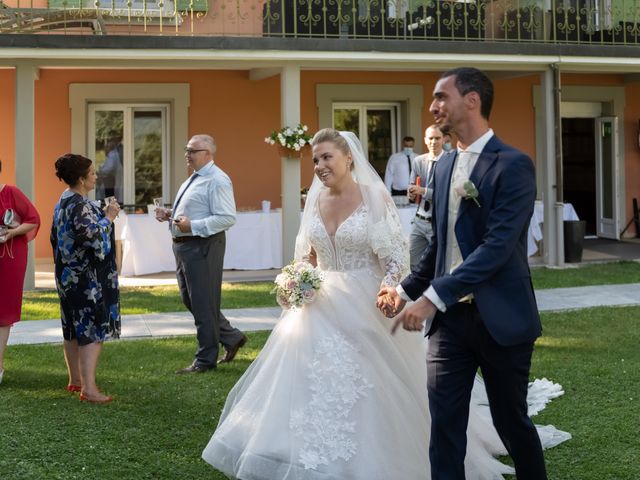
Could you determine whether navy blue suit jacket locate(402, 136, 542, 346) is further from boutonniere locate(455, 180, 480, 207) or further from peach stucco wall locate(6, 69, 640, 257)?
peach stucco wall locate(6, 69, 640, 257)

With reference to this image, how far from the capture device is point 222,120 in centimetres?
1603

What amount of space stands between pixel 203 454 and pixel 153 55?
8.49 meters

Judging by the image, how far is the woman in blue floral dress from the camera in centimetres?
664

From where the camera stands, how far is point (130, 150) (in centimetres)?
1585

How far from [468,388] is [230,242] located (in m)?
10.4

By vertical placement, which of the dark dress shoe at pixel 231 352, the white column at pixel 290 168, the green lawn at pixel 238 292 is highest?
the white column at pixel 290 168

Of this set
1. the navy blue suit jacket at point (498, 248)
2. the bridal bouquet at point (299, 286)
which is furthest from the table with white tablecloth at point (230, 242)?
the navy blue suit jacket at point (498, 248)

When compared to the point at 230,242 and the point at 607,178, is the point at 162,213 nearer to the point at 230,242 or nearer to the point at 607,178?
the point at 230,242

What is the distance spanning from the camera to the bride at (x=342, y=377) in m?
4.79

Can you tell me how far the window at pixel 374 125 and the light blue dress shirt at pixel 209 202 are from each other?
9257 mm

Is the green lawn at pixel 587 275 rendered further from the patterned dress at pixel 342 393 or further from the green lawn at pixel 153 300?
the patterned dress at pixel 342 393

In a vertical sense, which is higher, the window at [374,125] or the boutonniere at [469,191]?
the window at [374,125]

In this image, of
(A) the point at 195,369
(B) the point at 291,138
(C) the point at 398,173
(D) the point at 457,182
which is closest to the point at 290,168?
(B) the point at 291,138

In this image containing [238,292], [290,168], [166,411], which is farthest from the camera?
[290,168]
